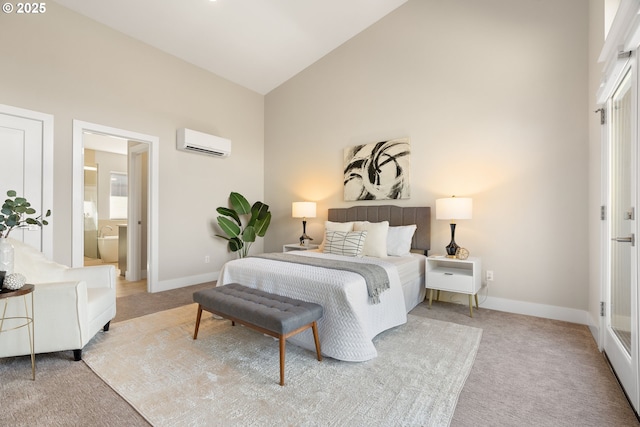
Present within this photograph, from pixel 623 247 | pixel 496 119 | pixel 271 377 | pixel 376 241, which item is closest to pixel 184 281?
pixel 376 241

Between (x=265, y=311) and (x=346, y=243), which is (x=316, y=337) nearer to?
(x=265, y=311)

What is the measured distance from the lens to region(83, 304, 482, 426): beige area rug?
5.09 ft

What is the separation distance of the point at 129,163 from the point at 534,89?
5.67 meters

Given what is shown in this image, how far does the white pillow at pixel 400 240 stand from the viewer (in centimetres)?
359

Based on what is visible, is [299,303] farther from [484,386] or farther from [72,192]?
[72,192]

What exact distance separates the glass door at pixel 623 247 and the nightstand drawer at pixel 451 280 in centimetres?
107

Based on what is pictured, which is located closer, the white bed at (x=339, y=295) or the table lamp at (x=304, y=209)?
the white bed at (x=339, y=295)

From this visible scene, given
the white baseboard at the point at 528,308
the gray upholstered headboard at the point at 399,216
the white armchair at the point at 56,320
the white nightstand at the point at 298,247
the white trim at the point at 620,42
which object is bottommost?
the white baseboard at the point at 528,308

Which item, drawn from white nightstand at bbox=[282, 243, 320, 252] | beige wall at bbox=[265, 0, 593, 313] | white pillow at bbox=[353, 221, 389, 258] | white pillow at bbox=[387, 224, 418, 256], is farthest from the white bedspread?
white nightstand at bbox=[282, 243, 320, 252]

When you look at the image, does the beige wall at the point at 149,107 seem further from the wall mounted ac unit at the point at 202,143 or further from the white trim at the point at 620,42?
the white trim at the point at 620,42

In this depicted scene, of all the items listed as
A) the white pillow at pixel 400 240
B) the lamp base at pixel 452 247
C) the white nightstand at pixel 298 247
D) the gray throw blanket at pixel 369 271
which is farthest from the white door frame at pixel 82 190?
the lamp base at pixel 452 247

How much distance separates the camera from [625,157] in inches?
76.4

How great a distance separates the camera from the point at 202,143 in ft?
14.5

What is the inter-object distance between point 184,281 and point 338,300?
3.15 m
